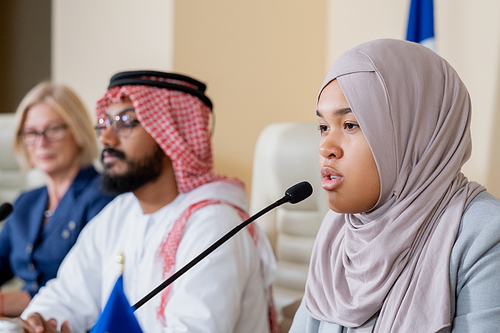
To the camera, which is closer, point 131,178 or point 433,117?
point 433,117

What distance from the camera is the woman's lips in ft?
3.23

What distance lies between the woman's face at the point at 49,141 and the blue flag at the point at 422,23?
1635 mm

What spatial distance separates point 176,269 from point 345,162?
2.66 feet

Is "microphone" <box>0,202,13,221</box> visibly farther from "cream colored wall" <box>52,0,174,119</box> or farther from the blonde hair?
"cream colored wall" <box>52,0,174,119</box>

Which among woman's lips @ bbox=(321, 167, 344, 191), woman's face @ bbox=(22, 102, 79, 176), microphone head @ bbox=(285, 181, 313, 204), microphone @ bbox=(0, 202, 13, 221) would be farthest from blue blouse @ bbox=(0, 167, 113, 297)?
woman's lips @ bbox=(321, 167, 344, 191)

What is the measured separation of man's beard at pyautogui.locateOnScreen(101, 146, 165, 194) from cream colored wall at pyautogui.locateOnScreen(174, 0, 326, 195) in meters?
0.99

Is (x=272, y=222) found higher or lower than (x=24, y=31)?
lower

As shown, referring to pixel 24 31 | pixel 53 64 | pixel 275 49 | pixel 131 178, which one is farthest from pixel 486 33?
pixel 24 31

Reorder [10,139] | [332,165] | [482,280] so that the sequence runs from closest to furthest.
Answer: [482,280] < [332,165] < [10,139]

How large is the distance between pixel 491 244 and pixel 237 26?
2226 mm

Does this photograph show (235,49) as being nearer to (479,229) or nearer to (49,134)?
(49,134)

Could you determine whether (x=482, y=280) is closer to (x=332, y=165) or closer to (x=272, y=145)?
(x=332, y=165)

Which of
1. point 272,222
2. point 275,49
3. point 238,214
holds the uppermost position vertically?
point 275,49

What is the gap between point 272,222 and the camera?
2.14 metres
